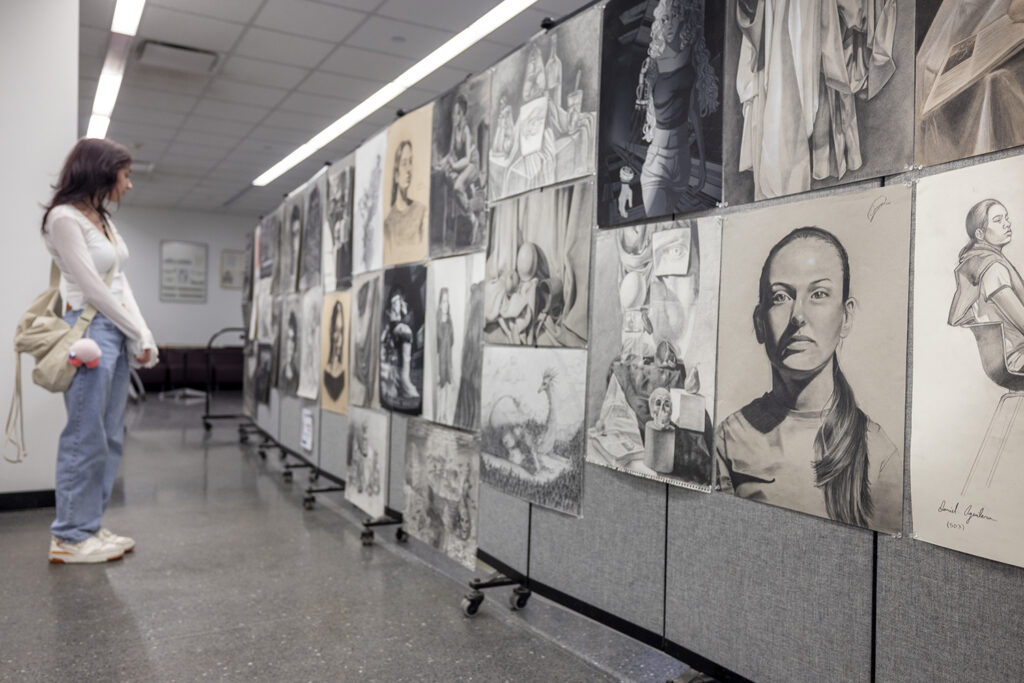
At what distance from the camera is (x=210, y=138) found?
8078mm

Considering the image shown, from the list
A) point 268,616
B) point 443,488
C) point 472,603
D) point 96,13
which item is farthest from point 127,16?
point 472,603

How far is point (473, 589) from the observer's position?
238cm

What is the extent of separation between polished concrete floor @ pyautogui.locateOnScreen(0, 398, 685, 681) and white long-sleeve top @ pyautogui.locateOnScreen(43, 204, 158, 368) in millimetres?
840

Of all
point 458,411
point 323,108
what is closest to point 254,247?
point 323,108

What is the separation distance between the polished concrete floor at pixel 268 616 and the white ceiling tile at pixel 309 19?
3235 mm

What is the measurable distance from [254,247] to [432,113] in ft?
13.2

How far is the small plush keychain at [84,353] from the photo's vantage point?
266 centimetres

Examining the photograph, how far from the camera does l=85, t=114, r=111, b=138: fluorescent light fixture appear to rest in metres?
7.38

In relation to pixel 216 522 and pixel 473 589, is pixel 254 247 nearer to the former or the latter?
pixel 216 522

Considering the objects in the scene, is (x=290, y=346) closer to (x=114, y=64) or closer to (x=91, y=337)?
(x=91, y=337)

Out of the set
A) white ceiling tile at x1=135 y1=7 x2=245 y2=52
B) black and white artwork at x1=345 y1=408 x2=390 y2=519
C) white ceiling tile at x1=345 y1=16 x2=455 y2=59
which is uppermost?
white ceiling tile at x1=345 y1=16 x2=455 y2=59

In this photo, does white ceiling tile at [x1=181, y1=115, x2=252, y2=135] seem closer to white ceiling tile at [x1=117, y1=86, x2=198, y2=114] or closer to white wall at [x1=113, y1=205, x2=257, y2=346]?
white ceiling tile at [x1=117, y1=86, x2=198, y2=114]
